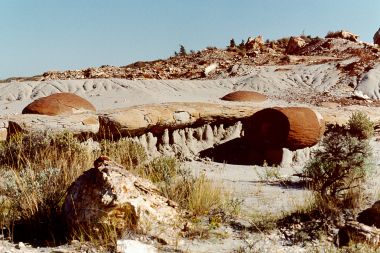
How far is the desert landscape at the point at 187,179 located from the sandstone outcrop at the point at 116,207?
0.01 m

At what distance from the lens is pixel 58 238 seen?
420 centimetres

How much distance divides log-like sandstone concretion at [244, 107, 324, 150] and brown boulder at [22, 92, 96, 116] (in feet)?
11.5

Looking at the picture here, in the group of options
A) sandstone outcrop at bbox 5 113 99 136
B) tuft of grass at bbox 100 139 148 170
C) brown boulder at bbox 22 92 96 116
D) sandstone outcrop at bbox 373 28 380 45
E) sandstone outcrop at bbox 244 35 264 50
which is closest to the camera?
tuft of grass at bbox 100 139 148 170

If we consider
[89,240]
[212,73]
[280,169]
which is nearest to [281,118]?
[280,169]

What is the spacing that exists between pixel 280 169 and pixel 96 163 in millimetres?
4255

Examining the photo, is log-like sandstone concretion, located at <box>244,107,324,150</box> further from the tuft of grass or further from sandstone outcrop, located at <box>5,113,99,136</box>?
sandstone outcrop, located at <box>5,113,99,136</box>

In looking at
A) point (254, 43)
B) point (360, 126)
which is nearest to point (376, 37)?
point (254, 43)

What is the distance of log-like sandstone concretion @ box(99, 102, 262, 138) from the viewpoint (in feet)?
24.2

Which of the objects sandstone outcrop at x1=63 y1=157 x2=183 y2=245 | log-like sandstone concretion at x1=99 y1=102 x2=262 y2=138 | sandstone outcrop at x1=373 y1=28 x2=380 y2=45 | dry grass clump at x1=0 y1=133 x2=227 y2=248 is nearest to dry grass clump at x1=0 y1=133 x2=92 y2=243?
dry grass clump at x1=0 y1=133 x2=227 y2=248

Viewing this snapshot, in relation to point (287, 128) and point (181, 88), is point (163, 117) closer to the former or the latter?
point (287, 128)

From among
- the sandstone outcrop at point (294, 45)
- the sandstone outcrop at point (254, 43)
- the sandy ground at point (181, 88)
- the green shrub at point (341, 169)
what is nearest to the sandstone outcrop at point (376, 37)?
the sandstone outcrop at point (294, 45)

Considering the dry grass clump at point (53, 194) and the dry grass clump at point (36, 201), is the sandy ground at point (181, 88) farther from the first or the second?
the dry grass clump at point (36, 201)

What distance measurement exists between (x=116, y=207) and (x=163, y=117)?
160 inches

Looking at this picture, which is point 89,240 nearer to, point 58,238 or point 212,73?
point 58,238
